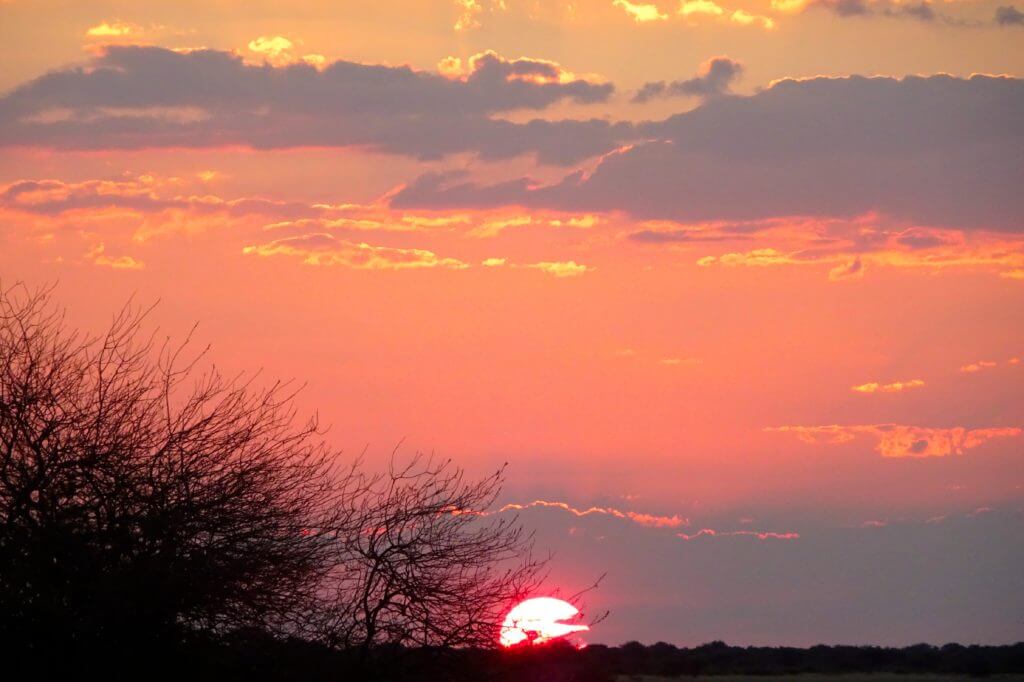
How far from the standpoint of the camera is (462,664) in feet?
60.1

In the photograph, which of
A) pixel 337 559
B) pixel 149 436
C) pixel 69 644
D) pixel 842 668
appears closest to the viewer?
pixel 69 644

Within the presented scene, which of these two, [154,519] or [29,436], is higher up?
[29,436]

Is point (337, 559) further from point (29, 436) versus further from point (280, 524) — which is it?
point (29, 436)

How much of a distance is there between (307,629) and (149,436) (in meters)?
3.47

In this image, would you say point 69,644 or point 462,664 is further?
point 462,664

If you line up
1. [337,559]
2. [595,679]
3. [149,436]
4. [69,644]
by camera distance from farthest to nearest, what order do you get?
[595,679]
[337,559]
[149,436]
[69,644]

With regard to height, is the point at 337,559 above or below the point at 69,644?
above

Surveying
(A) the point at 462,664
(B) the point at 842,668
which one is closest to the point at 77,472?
(A) the point at 462,664

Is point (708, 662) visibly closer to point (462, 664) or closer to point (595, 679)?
point (595, 679)

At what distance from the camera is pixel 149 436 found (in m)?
17.3

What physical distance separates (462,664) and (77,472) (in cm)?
609

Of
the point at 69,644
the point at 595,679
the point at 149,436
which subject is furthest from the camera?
the point at 595,679

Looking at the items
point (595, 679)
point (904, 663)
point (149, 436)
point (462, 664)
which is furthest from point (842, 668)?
point (149, 436)

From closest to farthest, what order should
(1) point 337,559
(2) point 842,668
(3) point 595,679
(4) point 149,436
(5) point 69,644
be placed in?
(5) point 69,644 < (4) point 149,436 < (1) point 337,559 < (3) point 595,679 < (2) point 842,668
